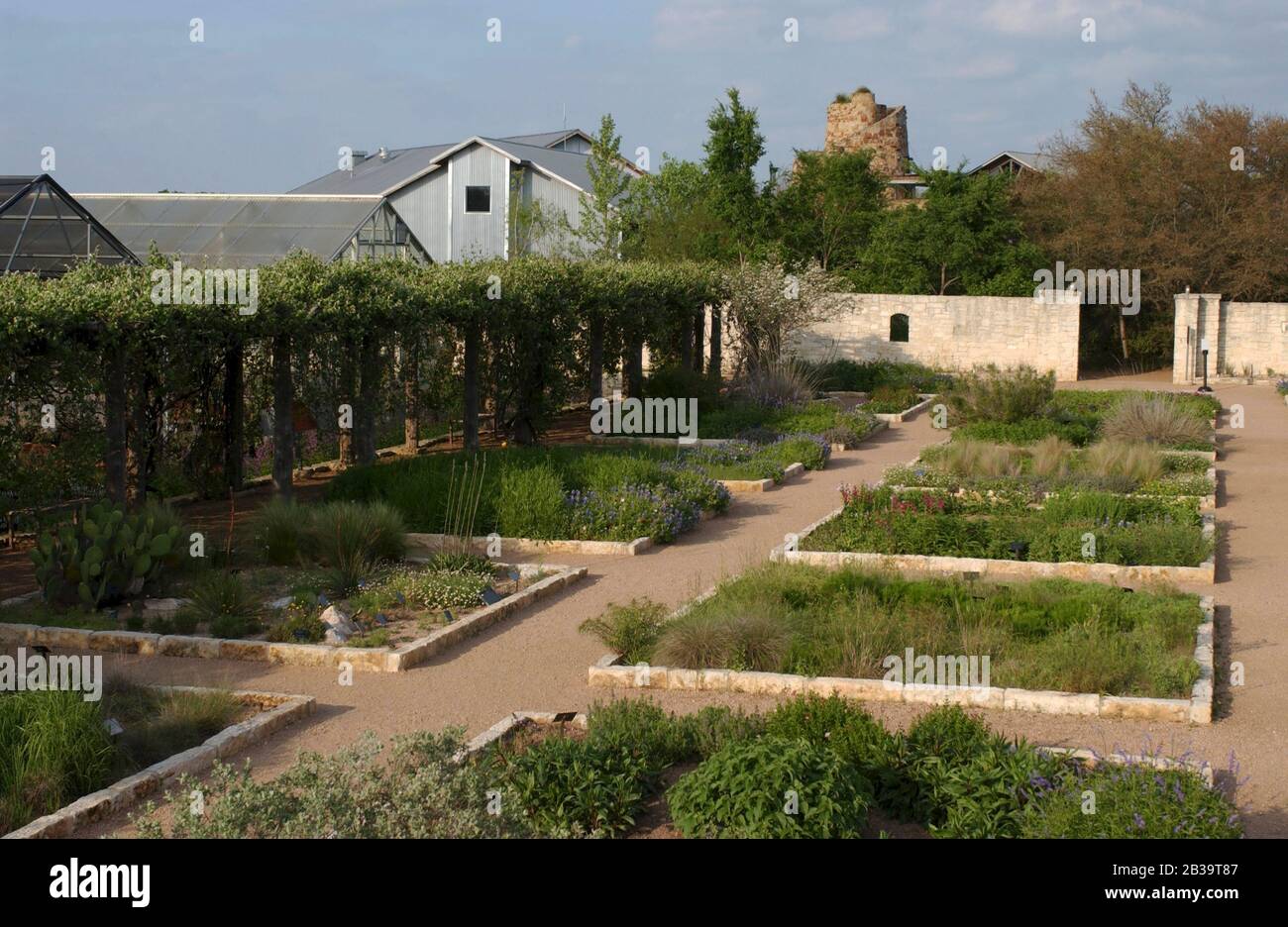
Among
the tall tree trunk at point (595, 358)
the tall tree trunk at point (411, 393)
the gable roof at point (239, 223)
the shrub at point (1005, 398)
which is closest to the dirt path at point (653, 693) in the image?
the tall tree trunk at point (411, 393)

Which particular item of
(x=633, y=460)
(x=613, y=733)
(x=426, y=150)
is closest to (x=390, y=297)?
(x=633, y=460)

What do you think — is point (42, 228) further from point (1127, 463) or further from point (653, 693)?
point (1127, 463)

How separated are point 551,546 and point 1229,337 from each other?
95.2ft

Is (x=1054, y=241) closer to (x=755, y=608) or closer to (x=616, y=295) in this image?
(x=616, y=295)

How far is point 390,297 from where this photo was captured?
15.8 m

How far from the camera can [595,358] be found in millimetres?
23312

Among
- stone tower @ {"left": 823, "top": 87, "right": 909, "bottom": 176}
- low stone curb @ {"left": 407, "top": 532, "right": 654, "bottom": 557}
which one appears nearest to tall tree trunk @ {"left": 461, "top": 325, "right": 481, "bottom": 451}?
low stone curb @ {"left": 407, "top": 532, "right": 654, "bottom": 557}

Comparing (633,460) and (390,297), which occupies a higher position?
(390,297)

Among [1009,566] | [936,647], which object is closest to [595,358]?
[1009,566]

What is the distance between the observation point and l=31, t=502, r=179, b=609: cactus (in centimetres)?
1030

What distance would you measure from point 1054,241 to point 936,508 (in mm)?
28907

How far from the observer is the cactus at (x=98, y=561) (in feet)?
33.8

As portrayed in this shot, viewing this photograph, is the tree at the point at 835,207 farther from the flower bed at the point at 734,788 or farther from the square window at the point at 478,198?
the flower bed at the point at 734,788
